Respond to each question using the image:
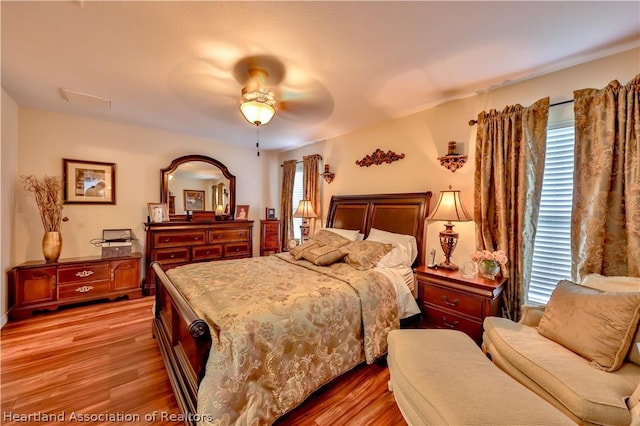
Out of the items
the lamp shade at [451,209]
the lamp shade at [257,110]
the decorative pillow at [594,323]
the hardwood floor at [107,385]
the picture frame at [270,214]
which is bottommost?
the hardwood floor at [107,385]

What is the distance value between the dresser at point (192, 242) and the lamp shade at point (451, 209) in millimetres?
3331

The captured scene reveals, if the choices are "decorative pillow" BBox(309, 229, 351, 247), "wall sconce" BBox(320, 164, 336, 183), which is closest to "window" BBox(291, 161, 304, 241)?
"wall sconce" BBox(320, 164, 336, 183)

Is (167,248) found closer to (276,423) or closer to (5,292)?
(5,292)

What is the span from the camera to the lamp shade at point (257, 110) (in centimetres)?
219

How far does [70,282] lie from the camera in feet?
10.3

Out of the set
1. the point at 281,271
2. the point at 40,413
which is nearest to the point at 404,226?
the point at 281,271

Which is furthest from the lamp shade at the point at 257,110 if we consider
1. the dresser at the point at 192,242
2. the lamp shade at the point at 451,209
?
the dresser at the point at 192,242

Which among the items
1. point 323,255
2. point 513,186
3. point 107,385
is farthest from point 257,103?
point 107,385

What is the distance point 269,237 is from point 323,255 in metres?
2.50

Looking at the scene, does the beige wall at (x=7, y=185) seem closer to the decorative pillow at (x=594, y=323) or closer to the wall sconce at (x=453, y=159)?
the wall sconce at (x=453, y=159)

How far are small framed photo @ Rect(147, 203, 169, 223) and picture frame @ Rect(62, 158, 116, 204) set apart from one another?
19.7 inches

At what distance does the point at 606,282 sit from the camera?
1.65 meters

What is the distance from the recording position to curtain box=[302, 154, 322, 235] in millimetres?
4344

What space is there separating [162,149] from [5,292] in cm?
251
